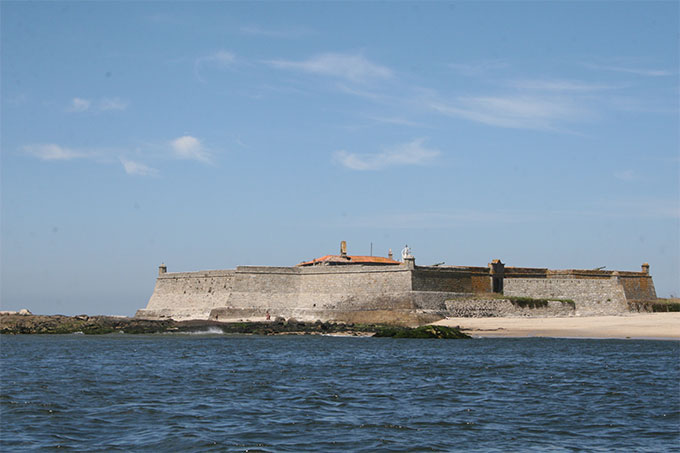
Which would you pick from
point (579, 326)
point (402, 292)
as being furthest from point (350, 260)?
point (579, 326)

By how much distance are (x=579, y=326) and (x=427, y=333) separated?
28.2 ft

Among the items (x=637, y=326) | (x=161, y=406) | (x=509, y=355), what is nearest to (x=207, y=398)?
(x=161, y=406)

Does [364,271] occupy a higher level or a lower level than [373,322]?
higher

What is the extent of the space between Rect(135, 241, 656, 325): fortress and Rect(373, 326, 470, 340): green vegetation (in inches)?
230

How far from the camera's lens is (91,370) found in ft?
80.4

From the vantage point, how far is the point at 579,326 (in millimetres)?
42344

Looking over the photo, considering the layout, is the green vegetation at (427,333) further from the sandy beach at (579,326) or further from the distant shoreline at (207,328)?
the sandy beach at (579,326)

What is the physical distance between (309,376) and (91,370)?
719 centimetres

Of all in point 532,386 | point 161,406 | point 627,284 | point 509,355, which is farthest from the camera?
point 627,284

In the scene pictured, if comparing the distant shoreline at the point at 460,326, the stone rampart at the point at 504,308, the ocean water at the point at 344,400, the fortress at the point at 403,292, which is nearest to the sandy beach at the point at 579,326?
the distant shoreline at the point at 460,326

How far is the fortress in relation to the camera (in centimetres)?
5069

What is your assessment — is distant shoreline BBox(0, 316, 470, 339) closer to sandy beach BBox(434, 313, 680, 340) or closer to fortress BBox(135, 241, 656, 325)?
fortress BBox(135, 241, 656, 325)

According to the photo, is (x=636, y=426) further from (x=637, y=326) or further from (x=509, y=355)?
(x=637, y=326)

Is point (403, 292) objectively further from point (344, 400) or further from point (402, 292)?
point (344, 400)
